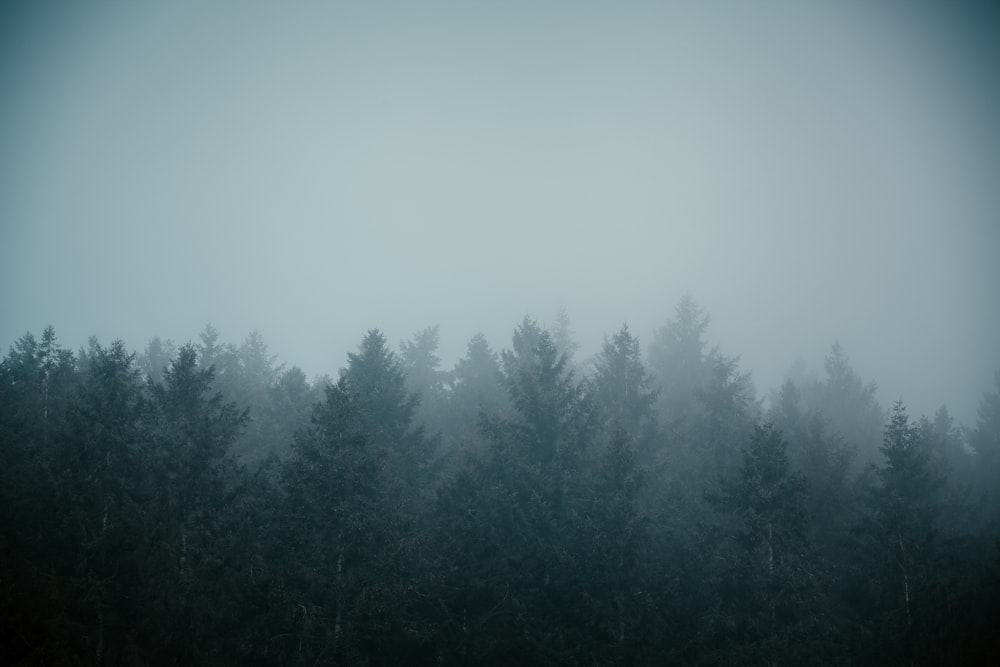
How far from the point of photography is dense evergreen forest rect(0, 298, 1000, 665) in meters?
16.7

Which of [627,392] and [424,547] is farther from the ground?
[627,392]

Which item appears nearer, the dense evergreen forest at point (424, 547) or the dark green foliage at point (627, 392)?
the dense evergreen forest at point (424, 547)

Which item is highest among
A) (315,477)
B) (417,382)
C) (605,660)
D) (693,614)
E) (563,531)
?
(417,382)

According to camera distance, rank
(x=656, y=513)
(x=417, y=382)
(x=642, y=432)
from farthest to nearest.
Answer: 1. (x=417, y=382)
2. (x=642, y=432)
3. (x=656, y=513)

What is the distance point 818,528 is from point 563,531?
52.7 ft

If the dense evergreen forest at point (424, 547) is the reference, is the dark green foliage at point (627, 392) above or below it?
above

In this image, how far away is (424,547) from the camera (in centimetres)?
1958

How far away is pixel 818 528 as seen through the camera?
26031 mm

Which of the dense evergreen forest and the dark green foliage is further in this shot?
the dark green foliage

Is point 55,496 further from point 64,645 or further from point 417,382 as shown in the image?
point 417,382

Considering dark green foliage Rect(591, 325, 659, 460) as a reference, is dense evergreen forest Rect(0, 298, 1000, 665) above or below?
below

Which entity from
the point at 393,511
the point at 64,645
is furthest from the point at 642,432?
the point at 64,645

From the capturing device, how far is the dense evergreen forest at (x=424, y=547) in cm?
1669

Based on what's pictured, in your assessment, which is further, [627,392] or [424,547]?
[627,392]
